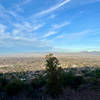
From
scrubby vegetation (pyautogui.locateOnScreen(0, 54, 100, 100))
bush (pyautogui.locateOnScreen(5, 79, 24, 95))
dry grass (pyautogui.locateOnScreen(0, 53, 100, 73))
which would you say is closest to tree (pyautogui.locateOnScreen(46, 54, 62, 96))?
scrubby vegetation (pyautogui.locateOnScreen(0, 54, 100, 100))

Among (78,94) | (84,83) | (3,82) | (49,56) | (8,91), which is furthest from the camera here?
(3,82)

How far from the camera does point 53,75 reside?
55.7ft

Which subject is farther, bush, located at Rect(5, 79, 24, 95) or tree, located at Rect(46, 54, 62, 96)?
bush, located at Rect(5, 79, 24, 95)

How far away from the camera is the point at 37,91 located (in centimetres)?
1950

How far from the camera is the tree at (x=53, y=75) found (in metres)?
16.7

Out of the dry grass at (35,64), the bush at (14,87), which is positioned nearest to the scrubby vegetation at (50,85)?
the bush at (14,87)

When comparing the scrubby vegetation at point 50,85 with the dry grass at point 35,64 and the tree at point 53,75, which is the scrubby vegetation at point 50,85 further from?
the dry grass at point 35,64

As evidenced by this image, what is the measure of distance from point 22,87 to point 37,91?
87.4 inches

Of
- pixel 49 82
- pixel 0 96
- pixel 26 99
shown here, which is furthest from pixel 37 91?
pixel 0 96

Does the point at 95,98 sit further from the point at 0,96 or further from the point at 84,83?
the point at 0,96

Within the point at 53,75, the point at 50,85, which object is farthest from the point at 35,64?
the point at 53,75

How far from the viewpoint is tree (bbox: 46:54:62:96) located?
1666 cm

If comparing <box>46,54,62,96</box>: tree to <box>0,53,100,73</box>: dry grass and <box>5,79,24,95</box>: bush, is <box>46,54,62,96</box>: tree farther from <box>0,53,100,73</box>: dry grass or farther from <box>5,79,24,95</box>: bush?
<box>0,53,100,73</box>: dry grass

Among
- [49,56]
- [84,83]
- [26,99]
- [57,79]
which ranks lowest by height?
[26,99]
